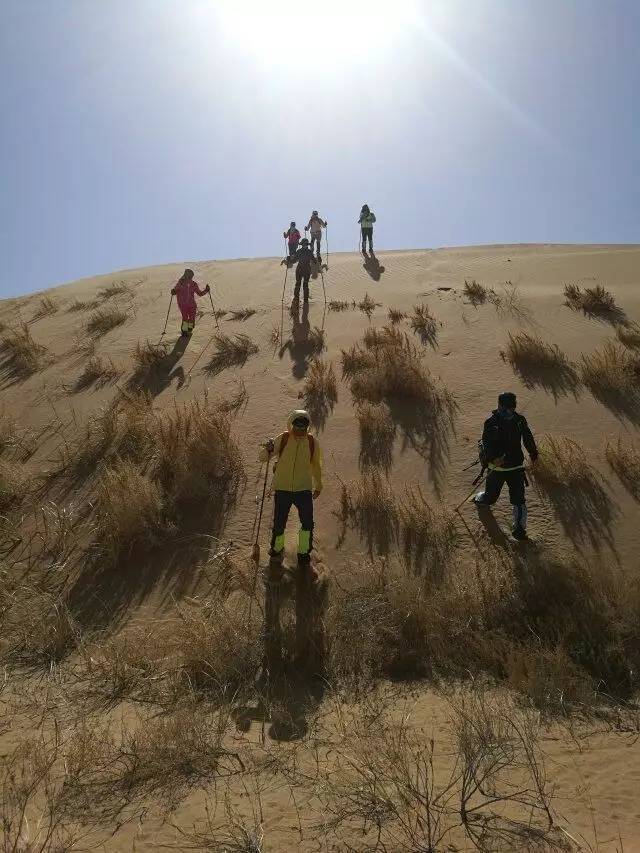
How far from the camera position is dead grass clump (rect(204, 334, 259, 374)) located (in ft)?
30.0

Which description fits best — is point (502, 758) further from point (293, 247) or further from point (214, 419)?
point (293, 247)

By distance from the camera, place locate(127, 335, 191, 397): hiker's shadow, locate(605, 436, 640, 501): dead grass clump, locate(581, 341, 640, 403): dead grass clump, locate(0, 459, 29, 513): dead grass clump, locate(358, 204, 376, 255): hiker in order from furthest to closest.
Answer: locate(358, 204, 376, 255): hiker
locate(127, 335, 191, 397): hiker's shadow
locate(581, 341, 640, 403): dead grass clump
locate(0, 459, 29, 513): dead grass clump
locate(605, 436, 640, 501): dead grass clump

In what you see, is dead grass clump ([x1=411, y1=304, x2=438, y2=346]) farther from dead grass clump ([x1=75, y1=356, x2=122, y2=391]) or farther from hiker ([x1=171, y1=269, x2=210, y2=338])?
dead grass clump ([x1=75, y1=356, x2=122, y2=391])

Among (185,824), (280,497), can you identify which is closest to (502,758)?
(185,824)

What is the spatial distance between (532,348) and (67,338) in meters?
9.58

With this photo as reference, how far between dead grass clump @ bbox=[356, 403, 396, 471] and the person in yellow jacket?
169cm

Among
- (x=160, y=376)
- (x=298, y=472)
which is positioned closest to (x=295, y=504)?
(x=298, y=472)

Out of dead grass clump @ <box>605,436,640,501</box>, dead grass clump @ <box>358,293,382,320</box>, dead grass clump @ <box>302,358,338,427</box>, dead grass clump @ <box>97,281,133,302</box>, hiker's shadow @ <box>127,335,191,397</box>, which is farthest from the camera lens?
dead grass clump @ <box>97,281,133,302</box>

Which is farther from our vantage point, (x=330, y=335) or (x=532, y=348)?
(x=330, y=335)

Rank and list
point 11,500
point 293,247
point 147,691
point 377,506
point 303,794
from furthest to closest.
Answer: point 293,247 < point 11,500 < point 377,506 < point 147,691 < point 303,794

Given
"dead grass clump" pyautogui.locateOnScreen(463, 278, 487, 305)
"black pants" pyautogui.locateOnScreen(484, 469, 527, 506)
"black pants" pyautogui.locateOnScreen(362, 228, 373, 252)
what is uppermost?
"black pants" pyautogui.locateOnScreen(362, 228, 373, 252)

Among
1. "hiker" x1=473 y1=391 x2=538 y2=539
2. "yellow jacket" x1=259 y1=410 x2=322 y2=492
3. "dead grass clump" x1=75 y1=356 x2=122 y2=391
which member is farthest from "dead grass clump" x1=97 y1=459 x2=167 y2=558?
"dead grass clump" x1=75 y1=356 x2=122 y2=391

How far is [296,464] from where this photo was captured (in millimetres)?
4797

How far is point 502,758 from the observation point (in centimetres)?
281
